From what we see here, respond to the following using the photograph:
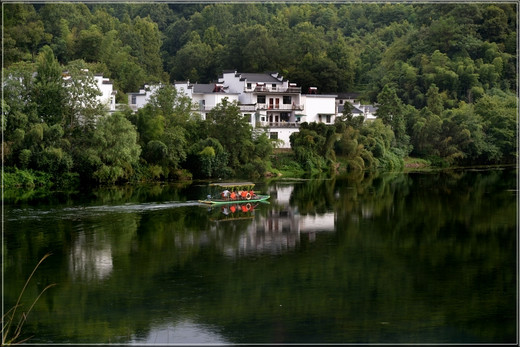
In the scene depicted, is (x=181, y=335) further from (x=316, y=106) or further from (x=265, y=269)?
(x=316, y=106)

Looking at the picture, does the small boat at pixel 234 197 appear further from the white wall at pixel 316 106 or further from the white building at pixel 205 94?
the white wall at pixel 316 106

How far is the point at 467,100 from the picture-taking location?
64.9 metres

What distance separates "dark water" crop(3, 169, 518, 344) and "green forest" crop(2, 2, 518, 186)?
14.3 feet

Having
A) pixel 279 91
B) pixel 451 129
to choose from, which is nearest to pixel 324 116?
pixel 279 91

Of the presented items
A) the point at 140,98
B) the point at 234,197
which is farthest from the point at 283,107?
the point at 234,197

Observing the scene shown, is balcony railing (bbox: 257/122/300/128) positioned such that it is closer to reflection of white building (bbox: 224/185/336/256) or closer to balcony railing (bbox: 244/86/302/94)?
balcony railing (bbox: 244/86/302/94)

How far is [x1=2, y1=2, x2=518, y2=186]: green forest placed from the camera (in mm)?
35625

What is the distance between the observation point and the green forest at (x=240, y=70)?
35625 millimetres

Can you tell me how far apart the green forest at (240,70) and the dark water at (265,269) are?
172 inches

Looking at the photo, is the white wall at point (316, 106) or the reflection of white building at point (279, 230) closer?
the reflection of white building at point (279, 230)

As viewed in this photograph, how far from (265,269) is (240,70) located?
45.3 m

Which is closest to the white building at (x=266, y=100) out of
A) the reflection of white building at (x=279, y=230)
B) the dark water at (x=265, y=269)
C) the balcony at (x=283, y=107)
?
the balcony at (x=283, y=107)

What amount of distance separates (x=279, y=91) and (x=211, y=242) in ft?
96.8

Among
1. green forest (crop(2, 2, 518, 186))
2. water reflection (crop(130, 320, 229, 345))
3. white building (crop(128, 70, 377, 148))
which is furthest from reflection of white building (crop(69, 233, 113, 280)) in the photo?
white building (crop(128, 70, 377, 148))
